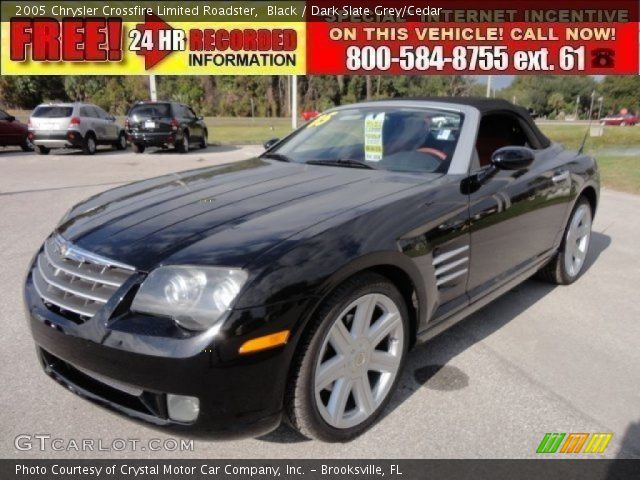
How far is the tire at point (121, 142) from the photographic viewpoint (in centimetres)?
1897

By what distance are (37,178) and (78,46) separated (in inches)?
527

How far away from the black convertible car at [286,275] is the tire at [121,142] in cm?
1673

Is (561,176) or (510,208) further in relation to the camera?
(561,176)

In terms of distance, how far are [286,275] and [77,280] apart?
94 centimetres

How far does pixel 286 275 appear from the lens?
2080 millimetres

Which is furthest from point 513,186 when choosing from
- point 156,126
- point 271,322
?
point 156,126

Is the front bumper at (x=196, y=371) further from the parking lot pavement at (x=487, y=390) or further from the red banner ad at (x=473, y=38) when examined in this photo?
the red banner ad at (x=473, y=38)

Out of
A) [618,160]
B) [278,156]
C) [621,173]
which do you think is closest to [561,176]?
[278,156]

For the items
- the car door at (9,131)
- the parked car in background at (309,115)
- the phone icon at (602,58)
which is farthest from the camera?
the phone icon at (602,58)

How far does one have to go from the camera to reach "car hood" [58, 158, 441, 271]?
2.21 metres

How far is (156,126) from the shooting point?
16891mm

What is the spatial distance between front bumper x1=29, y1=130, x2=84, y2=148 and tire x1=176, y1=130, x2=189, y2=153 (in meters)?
3.03

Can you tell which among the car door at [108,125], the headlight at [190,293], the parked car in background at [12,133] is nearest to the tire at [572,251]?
the headlight at [190,293]

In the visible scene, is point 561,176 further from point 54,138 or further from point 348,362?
point 54,138
